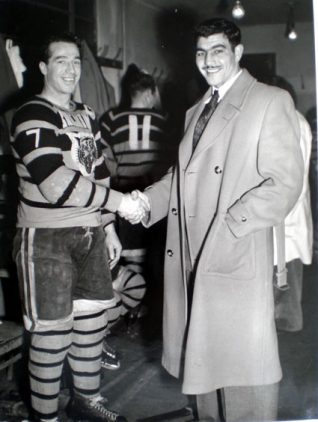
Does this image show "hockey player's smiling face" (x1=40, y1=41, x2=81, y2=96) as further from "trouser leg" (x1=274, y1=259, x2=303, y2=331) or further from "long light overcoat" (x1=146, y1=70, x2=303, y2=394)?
"trouser leg" (x1=274, y1=259, x2=303, y2=331)

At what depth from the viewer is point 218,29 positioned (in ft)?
6.36

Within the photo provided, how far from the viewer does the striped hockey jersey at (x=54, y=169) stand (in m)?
2.04

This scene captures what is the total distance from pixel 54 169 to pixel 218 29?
825 mm

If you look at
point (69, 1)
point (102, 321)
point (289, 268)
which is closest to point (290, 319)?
point (289, 268)

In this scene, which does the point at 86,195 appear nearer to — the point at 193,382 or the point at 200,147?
the point at 200,147

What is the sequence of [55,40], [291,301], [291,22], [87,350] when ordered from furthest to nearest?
[291,22] < [291,301] < [87,350] < [55,40]

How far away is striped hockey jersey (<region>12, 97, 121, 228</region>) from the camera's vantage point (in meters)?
2.04

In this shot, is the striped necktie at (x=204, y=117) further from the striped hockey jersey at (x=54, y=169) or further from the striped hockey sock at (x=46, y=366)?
the striped hockey sock at (x=46, y=366)

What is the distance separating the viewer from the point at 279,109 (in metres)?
1.81

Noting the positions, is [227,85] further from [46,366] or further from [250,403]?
[46,366]

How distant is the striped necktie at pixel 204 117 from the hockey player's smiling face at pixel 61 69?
0.57 meters

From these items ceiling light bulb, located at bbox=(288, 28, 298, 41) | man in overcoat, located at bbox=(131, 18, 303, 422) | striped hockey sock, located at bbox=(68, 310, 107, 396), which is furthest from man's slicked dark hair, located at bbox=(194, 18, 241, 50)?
ceiling light bulb, located at bbox=(288, 28, 298, 41)

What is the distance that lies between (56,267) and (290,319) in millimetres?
1796

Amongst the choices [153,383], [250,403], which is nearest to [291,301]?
[153,383]
